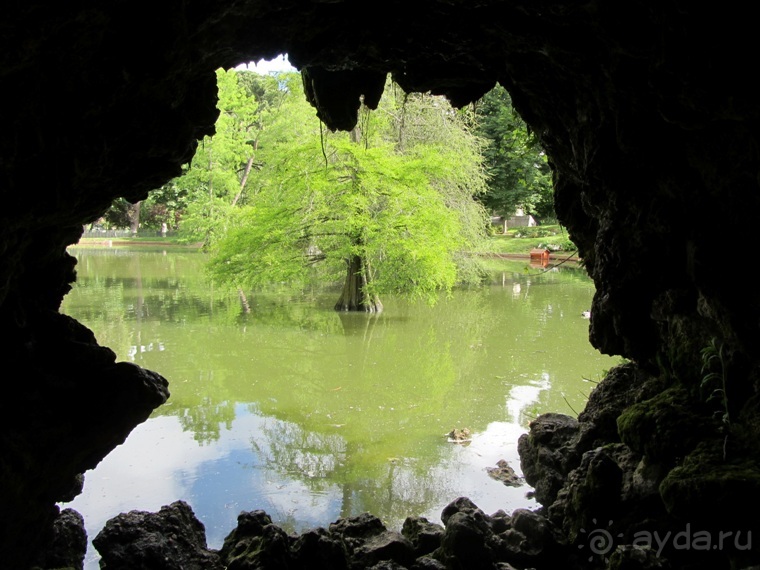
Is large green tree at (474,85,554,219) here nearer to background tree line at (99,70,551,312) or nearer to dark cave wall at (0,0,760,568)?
background tree line at (99,70,551,312)

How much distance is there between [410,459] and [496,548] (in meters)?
2.40

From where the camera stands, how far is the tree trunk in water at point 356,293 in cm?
1529

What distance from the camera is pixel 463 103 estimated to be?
446 centimetres

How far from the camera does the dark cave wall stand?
254cm

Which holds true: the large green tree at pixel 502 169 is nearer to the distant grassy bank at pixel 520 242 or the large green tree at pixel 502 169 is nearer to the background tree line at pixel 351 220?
the distant grassy bank at pixel 520 242

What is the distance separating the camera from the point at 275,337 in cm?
1217

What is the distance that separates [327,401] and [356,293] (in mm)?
7313

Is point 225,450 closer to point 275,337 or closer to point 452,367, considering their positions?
point 452,367

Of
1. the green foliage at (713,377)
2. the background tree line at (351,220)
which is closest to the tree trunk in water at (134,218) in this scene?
the background tree line at (351,220)

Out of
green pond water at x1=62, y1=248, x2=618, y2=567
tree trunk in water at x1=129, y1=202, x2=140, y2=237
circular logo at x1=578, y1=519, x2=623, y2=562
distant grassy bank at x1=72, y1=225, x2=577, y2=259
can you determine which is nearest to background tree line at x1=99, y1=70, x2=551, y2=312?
green pond water at x1=62, y1=248, x2=618, y2=567

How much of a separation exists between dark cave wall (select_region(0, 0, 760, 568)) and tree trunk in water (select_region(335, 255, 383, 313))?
1087 centimetres

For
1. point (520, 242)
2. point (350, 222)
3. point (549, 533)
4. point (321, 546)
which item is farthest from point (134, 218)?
point (549, 533)

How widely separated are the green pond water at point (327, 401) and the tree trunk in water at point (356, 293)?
391 millimetres

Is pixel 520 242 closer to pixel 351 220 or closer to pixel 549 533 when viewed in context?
pixel 351 220
